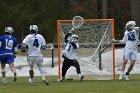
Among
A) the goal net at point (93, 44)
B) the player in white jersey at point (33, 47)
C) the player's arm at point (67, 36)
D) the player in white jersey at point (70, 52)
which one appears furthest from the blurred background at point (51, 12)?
the player in white jersey at point (33, 47)

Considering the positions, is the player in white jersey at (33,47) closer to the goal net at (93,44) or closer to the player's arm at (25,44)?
the player's arm at (25,44)

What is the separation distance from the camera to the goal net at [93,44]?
76.6 feet

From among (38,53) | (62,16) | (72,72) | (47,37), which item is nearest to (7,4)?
(62,16)

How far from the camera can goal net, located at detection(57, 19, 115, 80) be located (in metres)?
23.3

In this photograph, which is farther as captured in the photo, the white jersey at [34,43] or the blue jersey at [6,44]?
the blue jersey at [6,44]

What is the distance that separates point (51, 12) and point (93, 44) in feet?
Answer: 112

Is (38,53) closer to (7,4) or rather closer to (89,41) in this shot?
→ (89,41)

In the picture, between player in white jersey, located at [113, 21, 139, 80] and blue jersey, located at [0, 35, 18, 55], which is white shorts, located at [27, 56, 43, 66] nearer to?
blue jersey, located at [0, 35, 18, 55]

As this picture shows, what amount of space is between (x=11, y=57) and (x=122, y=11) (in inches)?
1702

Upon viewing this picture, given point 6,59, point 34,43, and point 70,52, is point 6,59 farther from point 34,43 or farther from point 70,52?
point 70,52

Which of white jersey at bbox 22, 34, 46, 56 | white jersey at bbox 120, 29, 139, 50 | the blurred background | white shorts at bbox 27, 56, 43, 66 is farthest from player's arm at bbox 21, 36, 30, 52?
the blurred background

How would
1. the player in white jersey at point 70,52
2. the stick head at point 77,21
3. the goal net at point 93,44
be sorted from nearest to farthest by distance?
1. the player in white jersey at point 70,52
2. the stick head at point 77,21
3. the goal net at point 93,44

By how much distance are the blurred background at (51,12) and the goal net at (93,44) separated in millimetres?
21769

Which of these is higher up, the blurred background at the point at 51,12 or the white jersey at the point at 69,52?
the blurred background at the point at 51,12
